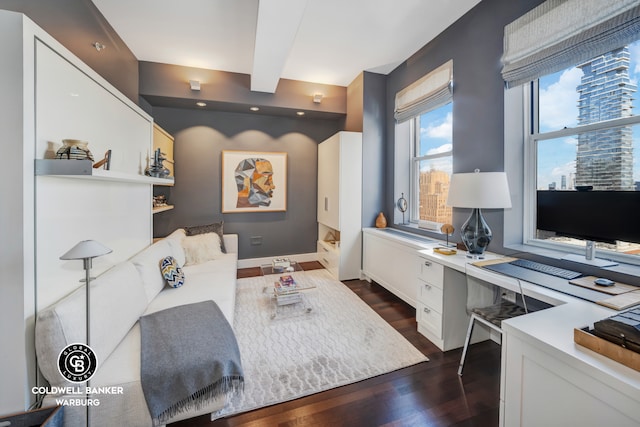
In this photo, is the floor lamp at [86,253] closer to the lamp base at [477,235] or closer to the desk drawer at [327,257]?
the lamp base at [477,235]

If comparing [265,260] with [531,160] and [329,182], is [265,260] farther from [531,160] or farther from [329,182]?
[531,160]

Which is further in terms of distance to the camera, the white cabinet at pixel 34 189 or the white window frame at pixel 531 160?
the white window frame at pixel 531 160

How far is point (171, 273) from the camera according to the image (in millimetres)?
2400

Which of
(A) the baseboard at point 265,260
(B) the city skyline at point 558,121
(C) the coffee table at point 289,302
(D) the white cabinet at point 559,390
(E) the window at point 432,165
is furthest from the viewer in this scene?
(A) the baseboard at point 265,260

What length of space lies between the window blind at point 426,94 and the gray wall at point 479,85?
0.27ft

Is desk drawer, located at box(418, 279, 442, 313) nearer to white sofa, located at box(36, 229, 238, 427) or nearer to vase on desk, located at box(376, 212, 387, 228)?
vase on desk, located at box(376, 212, 387, 228)

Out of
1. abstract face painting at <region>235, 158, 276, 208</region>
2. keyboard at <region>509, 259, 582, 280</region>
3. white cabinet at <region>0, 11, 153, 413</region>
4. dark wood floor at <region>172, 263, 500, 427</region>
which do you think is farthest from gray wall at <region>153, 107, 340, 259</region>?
keyboard at <region>509, 259, 582, 280</region>

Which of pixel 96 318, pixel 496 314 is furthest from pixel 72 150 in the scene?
pixel 496 314

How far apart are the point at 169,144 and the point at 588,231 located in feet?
14.9

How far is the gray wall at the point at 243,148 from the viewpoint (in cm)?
400

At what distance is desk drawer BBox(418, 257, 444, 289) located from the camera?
6.84ft

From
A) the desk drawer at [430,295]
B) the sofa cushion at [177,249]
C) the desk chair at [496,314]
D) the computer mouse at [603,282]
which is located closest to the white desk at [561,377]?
the computer mouse at [603,282]

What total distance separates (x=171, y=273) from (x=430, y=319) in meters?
2.39

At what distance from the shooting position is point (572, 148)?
1.85 m
